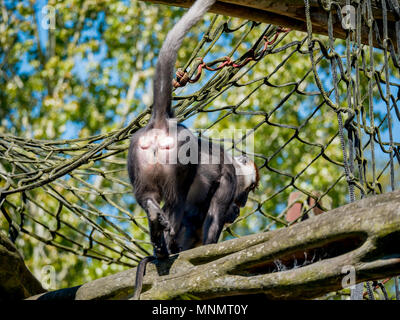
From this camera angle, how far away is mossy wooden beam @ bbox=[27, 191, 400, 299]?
2111mm

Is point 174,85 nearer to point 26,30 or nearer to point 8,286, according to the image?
point 8,286

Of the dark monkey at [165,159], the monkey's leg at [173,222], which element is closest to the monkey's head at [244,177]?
Answer: the dark monkey at [165,159]

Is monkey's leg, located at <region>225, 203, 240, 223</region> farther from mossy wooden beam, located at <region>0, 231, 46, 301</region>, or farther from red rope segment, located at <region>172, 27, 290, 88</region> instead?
mossy wooden beam, located at <region>0, 231, 46, 301</region>

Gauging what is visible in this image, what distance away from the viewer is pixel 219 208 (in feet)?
12.8

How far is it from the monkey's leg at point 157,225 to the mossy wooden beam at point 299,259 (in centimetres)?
11

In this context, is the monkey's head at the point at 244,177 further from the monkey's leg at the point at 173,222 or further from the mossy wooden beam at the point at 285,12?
the mossy wooden beam at the point at 285,12

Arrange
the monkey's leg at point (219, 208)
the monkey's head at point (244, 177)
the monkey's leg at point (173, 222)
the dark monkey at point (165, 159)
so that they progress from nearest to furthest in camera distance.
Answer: the dark monkey at point (165, 159), the monkey's leg at point (173, 222), the monkey's leg at point (219, 208), the monkey's head at point (244, 177)

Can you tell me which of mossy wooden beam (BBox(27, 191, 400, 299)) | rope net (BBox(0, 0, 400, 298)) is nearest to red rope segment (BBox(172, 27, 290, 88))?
rope net (BBox(0, 0, 400, 298))

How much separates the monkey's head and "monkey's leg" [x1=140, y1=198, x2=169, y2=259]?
4.66 ft

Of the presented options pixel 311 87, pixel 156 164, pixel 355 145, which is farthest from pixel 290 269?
pixel 311 87

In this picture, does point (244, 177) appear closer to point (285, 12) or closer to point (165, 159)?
point (165, 159)

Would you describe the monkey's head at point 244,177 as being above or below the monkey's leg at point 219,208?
above

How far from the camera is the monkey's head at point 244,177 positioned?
4.43 meters

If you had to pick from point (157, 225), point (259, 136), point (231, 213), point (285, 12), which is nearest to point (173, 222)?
point (157, 225)
